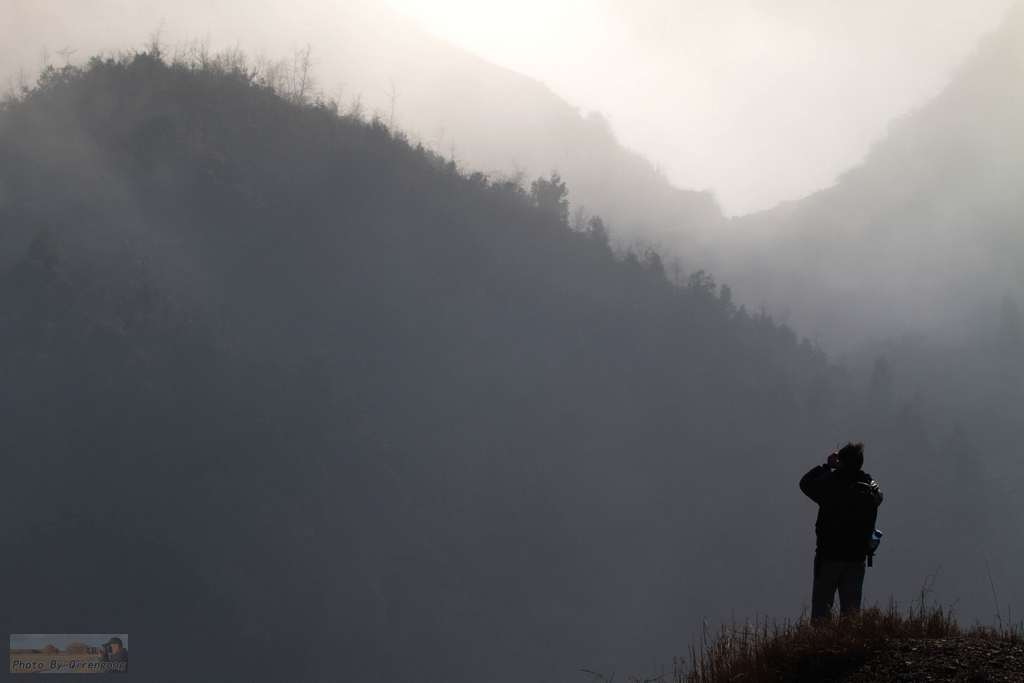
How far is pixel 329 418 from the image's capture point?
33.1 m

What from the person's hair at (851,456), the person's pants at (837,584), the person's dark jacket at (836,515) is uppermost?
the person's hair at (851,456)

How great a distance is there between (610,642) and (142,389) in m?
32.4

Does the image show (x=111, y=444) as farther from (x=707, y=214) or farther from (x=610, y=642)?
(x=707, y=214)

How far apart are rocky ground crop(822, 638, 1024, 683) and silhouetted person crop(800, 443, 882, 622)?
928mm

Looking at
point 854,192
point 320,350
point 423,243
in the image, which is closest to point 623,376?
point 423,243

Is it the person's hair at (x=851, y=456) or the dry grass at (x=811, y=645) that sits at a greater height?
the person's hair at (x=851, y=456)

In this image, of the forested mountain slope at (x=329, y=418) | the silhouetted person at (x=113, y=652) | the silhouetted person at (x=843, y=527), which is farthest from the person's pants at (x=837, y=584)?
the forested mountain slope at (x=329, y=418)

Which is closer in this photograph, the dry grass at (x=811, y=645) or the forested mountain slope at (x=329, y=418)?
the dry grass at (x=811, y=645)

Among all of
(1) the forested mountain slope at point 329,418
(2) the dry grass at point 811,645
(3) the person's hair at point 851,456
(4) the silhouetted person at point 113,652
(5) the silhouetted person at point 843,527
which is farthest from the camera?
(1) the forested mountain slope at point 329,418

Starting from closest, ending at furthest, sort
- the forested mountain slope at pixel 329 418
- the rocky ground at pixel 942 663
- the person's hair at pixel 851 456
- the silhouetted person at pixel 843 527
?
the rocky ground at pixel 942 663, the silhouetted person at pixel 843 527, the person's hair at pixel 851 456, the forested mountain slope at pixel 329 418

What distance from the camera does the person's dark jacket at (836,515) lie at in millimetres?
4723

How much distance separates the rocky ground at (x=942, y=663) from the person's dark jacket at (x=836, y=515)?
942mm

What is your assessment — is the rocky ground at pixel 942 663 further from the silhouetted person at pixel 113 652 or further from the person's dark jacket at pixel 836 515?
the silhouetted person at pixel 113 652

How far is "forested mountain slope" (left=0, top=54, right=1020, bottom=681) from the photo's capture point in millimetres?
24969
